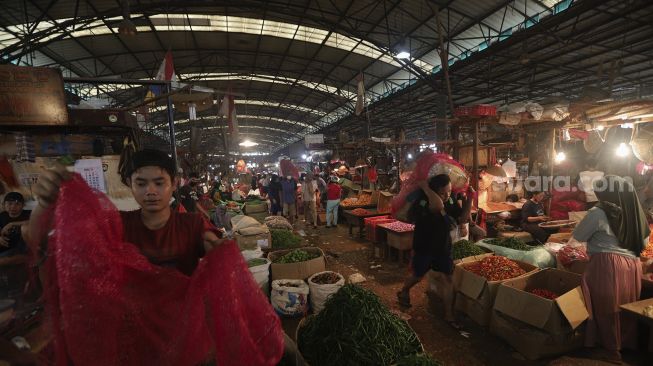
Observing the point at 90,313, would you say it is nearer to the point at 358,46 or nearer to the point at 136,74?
the point at 358,46

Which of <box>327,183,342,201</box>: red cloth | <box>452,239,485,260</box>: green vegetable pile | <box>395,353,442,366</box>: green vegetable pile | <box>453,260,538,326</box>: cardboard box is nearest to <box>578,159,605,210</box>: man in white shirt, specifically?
<box>452,239,485,260</box>: green vegetable pile

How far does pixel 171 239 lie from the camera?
1.88 metres

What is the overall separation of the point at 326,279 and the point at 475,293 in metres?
2.09

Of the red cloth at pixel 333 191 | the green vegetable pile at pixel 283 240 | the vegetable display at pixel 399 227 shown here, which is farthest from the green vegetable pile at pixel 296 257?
the red cloth at pixel 333 191

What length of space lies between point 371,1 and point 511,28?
198 inches

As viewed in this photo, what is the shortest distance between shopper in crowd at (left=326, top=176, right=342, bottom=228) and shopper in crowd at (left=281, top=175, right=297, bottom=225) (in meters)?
1.60

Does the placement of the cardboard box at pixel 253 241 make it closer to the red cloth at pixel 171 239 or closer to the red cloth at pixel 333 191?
the red cloth at pixel 171 239

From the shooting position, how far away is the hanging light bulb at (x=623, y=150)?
21.3 feet

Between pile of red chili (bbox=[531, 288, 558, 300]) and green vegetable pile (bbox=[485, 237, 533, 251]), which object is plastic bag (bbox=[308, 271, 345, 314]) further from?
green vegetable pile (bbox=[485, 237, 533, 251])

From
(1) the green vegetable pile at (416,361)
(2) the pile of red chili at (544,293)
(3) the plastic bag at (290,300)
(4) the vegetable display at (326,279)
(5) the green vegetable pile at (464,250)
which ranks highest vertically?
(5) the green vegetable pile at (464,250)

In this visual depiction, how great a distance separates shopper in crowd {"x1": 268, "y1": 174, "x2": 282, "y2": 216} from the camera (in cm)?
1246

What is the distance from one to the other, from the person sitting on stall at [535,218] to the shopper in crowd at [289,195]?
25.3 ft

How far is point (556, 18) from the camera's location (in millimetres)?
8258

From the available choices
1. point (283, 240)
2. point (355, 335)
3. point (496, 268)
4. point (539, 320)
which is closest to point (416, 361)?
point (355, 335)
